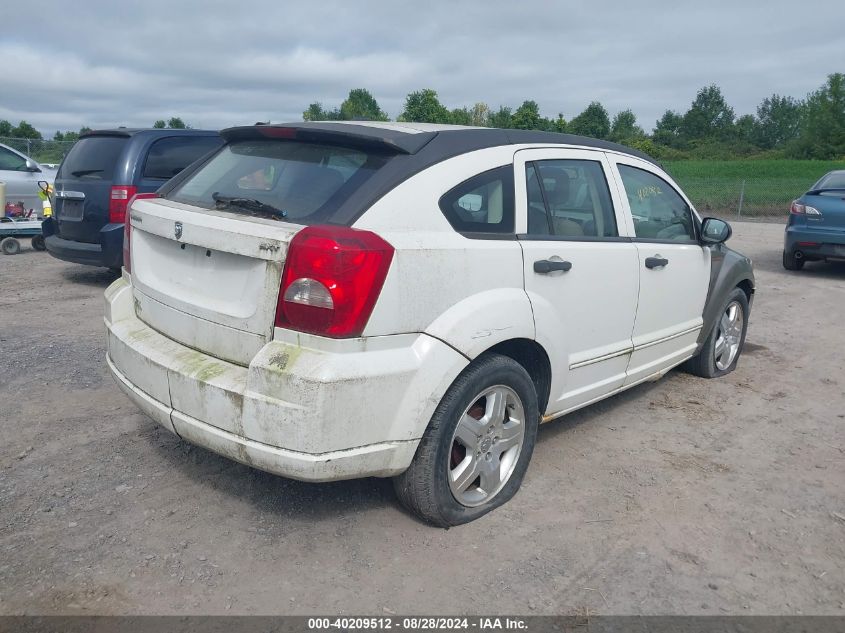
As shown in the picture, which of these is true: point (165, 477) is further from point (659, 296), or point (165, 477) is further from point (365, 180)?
point (659, 296)

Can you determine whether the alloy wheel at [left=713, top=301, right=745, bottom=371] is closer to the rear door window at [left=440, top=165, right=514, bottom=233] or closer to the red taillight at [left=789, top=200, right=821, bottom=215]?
the rear door window at [left=440, top=165, right=514, bottom=233]

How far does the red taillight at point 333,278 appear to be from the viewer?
2730 millimetres

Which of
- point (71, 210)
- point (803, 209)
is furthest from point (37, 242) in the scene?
point (803, 209)

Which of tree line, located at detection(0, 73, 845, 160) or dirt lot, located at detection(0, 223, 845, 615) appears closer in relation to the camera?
dirt lot, located at detection(0, 223, 845, 615)

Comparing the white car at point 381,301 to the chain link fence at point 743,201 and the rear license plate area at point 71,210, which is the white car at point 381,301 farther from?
the chain link fence at point 743,201

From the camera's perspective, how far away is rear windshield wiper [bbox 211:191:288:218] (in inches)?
120

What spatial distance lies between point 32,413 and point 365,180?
2.84 metres

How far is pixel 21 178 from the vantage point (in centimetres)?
1271

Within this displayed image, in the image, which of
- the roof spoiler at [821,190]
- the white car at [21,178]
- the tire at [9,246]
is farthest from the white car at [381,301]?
the white car at [21,178]

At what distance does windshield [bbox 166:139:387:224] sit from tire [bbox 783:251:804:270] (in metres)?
10.0

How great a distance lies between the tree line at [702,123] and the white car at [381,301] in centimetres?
5232

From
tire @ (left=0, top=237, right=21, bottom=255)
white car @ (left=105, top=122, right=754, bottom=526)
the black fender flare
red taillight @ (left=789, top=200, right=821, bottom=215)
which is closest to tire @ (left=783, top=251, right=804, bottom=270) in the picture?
red taillight @ (left=789, top=200, right=821, bottom=215)

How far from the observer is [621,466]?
407cm

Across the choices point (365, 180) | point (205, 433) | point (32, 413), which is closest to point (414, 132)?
point (365, 180)
